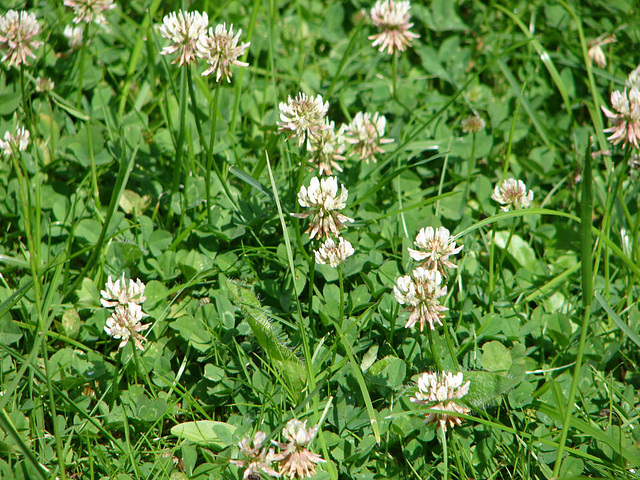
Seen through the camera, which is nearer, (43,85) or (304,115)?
(304,115)

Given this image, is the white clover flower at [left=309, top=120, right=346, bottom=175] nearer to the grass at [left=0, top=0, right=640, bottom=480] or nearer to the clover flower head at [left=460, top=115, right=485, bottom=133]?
the grass at [left=0, top=0, right=640, bottom=480]

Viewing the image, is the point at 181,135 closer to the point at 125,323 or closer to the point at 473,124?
the point at 125,323

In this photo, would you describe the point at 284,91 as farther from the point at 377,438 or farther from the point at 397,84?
the point at 377,438

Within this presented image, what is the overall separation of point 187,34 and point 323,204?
2.35 feet

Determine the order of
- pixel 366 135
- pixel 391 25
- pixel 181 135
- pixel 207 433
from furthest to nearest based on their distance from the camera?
1. pixel 391 25
2. pixel 366 135
3. pixel 181 135
4. pixel 207 433

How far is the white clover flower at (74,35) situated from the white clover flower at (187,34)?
105cm

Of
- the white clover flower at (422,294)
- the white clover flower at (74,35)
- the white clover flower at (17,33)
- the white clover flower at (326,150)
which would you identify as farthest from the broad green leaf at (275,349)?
the white clover flower at (74,35)

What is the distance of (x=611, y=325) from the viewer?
2.25 m

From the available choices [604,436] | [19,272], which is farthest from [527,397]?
[19,272]

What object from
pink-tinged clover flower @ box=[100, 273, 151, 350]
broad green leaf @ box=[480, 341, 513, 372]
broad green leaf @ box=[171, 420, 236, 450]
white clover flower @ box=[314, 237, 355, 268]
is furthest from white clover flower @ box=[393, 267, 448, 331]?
pink-tinged clover flower @ box=[100, 273, 151, 350]

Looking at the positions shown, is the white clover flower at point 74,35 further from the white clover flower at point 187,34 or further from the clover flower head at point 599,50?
the clover flower head at point 599,50

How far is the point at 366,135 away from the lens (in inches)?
97.3

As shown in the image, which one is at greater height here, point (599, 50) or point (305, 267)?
point (599, 50)

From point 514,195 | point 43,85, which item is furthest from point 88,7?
point 514,195
